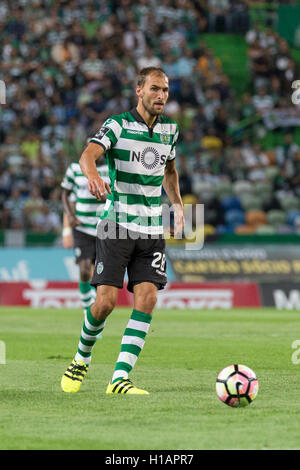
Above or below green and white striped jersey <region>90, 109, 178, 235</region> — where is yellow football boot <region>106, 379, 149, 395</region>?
below

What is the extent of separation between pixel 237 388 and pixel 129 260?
1.49 meters

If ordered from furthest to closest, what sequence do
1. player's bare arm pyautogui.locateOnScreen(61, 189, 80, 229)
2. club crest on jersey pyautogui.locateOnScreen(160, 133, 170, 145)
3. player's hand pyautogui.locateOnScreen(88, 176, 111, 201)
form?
player's bare arm pyautogui.locateOnScreen(61, 189, 80, 229)
club crest on jersey pyautogui.locateOnScreen(160, 133, 170, 145)
player's hand pyautogui.locateOnScreen(88, 176, 111, 201)

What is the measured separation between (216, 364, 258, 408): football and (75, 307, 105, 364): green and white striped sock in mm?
1265

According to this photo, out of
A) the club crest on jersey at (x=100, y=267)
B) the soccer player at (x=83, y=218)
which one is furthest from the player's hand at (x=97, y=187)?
the soccer player at (x=83, y=218)

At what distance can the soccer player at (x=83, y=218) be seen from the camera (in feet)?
40.8

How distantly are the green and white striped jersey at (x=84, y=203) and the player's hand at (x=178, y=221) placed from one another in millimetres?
4503

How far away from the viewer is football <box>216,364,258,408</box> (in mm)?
6410

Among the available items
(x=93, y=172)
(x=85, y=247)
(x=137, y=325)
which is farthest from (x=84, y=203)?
(x=93, y=172)

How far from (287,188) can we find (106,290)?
53.1 ft

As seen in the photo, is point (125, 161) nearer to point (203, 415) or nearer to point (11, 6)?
point (203, 415)

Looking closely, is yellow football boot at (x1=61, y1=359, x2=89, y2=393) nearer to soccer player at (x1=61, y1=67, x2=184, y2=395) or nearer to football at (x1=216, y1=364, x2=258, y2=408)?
soccer player at (x1=61, y1=67, x2=184, y2=395)

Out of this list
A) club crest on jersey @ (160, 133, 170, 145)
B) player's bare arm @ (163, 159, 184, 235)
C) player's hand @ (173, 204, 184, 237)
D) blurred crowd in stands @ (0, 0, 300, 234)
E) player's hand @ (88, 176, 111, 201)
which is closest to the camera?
player's hand @ (88, 176, 111, 201)

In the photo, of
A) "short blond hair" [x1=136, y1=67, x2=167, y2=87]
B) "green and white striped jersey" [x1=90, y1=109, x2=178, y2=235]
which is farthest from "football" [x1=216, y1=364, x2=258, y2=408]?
"short blond hair" [x1=136, y1=67, x2=167, y2=87]
